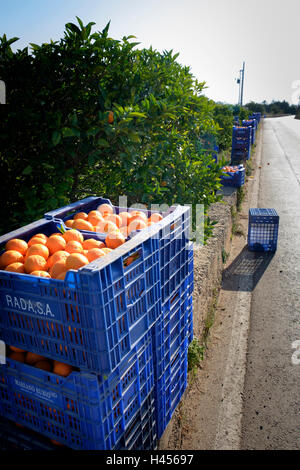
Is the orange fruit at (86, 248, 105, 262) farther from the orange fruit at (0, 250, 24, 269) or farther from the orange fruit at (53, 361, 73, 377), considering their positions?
the orange fruit at (53, 361, 73, 377)

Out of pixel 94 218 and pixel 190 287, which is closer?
pixel 94 218

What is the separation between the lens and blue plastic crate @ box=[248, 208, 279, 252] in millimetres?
7344

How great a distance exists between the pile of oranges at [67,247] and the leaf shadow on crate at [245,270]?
3.89 meters

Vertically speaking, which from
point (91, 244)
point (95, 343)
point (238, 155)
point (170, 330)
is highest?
point (91, 244)

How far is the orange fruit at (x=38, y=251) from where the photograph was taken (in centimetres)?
226

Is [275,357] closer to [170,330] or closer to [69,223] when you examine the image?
[170,330]

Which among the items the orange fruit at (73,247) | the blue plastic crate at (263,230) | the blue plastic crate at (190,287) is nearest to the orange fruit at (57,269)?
the orange fruit at (73,247)

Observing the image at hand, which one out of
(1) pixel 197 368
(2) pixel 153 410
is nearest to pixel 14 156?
(2) pixel 153 410

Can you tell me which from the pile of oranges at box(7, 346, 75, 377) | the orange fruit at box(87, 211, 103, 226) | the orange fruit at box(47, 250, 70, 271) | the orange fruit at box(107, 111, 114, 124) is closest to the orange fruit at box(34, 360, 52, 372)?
the pile of oranges at box(7, 346, 75, 377)

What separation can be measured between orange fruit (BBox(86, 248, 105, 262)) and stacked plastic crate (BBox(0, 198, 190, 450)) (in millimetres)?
203

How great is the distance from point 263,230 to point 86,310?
20.8 feet

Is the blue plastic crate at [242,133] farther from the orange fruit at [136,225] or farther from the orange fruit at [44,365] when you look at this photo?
the orange fruit at [44,365]

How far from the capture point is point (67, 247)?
234cm

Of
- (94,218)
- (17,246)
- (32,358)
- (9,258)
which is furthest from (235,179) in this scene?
(32,358)
